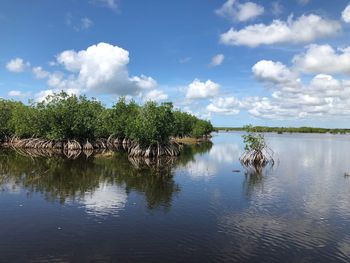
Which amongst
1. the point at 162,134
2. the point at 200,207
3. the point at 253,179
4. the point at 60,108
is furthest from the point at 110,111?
the point at 200,207

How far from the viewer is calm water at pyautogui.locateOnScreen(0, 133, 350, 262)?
46.7 ft

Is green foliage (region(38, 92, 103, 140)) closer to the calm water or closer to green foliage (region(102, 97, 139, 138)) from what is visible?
green foliage (region(102, 97, 139, 138))

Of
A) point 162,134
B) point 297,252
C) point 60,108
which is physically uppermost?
point 60,108

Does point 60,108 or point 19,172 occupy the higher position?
point 60,108

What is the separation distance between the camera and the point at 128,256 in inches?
539

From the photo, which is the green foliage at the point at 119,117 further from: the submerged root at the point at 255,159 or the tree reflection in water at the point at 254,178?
the tree reflection in water at the point at 254,178

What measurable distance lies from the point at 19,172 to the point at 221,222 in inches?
902

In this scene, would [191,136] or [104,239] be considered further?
[191,136]

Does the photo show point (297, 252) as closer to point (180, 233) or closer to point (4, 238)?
point (180, 233)

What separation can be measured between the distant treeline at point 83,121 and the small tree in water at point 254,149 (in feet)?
39.9

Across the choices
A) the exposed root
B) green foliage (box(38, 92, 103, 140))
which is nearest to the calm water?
the exposed root

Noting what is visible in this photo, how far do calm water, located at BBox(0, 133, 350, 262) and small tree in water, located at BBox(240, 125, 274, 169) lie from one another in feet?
27.5

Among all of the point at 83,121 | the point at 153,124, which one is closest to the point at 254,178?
the point at 153,124

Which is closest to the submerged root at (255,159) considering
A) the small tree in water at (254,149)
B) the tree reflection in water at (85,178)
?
the small tree in water at (254,149)
